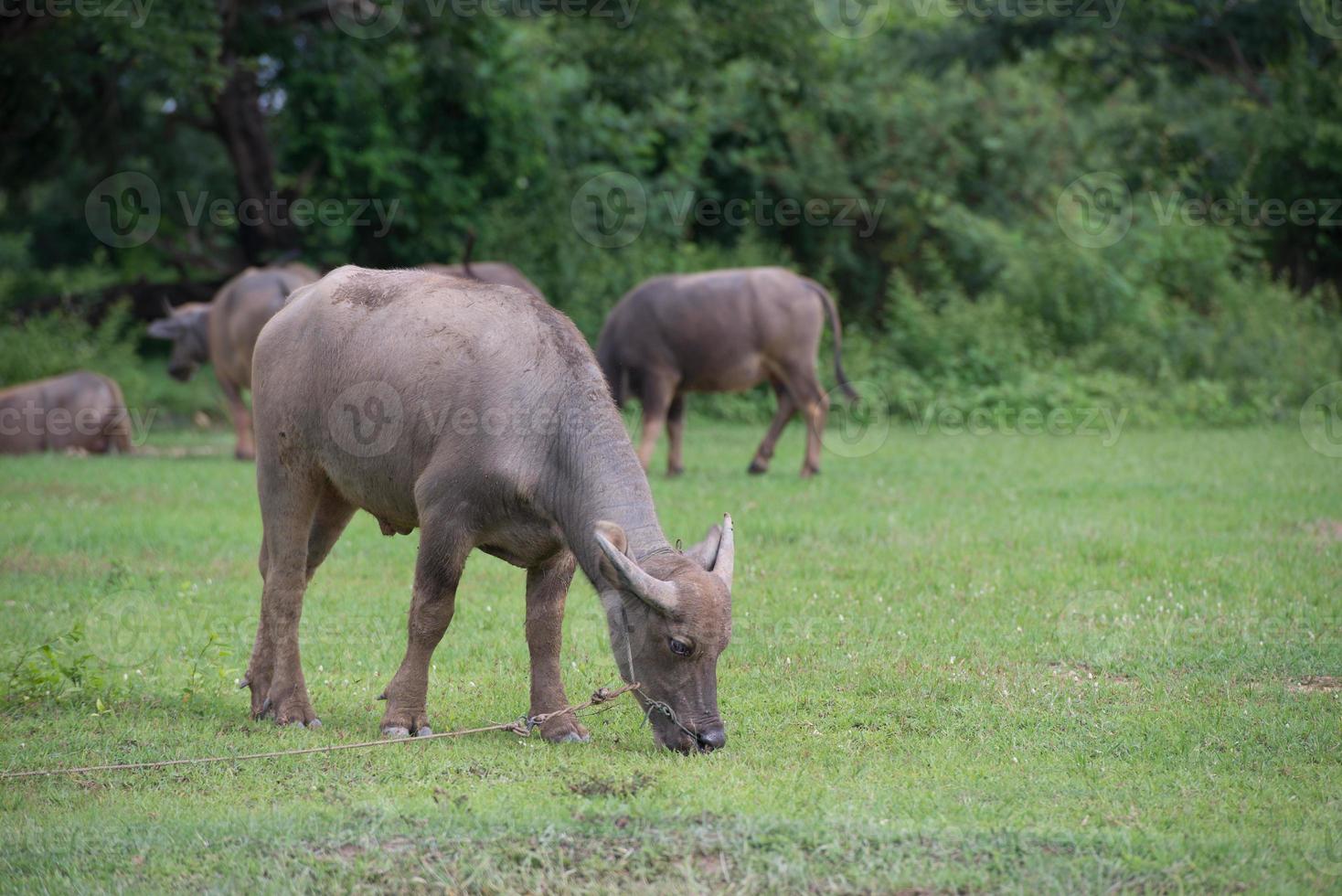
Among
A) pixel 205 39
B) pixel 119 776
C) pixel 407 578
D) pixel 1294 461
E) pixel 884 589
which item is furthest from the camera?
pixel 205 39

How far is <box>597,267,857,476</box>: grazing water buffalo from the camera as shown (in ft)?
54.2

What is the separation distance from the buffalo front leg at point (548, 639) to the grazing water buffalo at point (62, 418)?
13.9 metres

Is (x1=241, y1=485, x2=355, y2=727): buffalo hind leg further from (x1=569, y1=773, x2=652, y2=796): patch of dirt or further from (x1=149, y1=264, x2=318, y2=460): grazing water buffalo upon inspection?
(x1=149, y1=264, x2=318, y2=460): grazing water buffalo

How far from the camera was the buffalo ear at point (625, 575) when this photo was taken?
240 inches

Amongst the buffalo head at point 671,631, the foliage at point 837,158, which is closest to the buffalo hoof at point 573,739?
the buffalo head at point 671,631

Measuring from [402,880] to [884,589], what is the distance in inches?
221

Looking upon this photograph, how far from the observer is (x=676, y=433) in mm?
16906

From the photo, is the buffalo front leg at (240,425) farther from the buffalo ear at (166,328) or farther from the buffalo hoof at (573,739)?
the buffalo hoof at (573,739)

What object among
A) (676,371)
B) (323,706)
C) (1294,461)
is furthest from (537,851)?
(1294,461)

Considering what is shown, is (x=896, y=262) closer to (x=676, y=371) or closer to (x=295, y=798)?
(x=676, y=371)

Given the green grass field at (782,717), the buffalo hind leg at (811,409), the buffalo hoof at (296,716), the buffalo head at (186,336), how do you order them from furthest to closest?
the buffalo head at (186,336)
the buffalo hind leg at (811,409)
the buffalo hoof at (296,716)
the green grass field at (782,717)

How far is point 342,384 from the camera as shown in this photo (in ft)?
23.5

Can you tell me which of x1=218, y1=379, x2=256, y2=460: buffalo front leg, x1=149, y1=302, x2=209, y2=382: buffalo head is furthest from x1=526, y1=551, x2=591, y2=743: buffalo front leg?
x1=149, y1=302, x2=209, y2=382: buffalo head

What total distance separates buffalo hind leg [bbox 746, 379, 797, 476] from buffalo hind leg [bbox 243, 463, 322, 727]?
9.58 m
